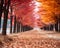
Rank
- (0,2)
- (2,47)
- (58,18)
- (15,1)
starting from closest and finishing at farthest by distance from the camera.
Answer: (2,47), (0,2), (15,1), (58,18)

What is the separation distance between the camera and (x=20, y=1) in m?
25.4

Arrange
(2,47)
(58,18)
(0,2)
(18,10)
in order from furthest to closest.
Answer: (58,18), (18,10), (0,2), (2,47)

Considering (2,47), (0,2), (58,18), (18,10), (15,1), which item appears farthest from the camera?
(58,18)

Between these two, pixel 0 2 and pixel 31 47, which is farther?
pixel 0 2

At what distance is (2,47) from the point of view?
11477 millimetres

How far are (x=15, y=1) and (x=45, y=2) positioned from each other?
395 cm

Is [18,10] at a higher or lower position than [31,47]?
higher

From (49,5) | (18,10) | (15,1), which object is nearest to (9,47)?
(15,1)

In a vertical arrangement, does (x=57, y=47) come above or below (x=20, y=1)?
below

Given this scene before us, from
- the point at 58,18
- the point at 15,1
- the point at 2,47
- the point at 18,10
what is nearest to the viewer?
the point at 2,47

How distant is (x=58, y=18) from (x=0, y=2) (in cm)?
2019

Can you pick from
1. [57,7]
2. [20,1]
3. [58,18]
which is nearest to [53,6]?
[57,7]

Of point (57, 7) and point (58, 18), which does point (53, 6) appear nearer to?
point (57, 7)

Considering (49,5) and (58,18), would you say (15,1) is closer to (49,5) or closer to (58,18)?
(49,5)
